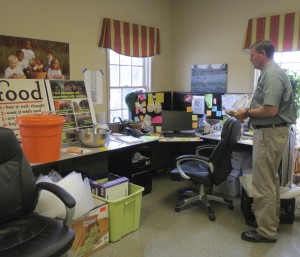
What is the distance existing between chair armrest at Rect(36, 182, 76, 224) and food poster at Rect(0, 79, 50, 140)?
0.94 metres

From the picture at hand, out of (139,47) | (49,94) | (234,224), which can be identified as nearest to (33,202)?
(49,94)

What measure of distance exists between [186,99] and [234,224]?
2075 millimetres

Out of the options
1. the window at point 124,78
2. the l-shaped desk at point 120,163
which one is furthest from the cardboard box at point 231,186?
the window at point 124,78

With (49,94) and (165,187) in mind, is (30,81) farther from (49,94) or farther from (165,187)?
(165,187)

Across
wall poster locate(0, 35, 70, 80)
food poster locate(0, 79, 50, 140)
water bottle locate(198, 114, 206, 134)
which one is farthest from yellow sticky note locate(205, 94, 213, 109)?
food poster locate(0, 79, 50, 140)

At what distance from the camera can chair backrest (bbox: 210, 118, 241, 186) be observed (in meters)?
2.82

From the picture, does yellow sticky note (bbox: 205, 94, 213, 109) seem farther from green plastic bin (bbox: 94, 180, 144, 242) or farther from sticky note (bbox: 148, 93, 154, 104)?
green plastic bin (bbox: 94, 180, 144, 242)

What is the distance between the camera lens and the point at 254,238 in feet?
8.59

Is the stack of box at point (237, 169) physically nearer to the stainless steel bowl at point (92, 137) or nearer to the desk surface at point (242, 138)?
the desk surface at point (242, 138)

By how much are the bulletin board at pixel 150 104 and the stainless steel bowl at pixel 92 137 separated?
1151 mm

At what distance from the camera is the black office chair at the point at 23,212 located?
1.68 m

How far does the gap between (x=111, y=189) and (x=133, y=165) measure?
0.79 metres

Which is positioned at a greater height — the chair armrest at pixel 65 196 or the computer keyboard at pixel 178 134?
the computer keyboard at pixel 178 134

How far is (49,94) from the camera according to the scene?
303cm
